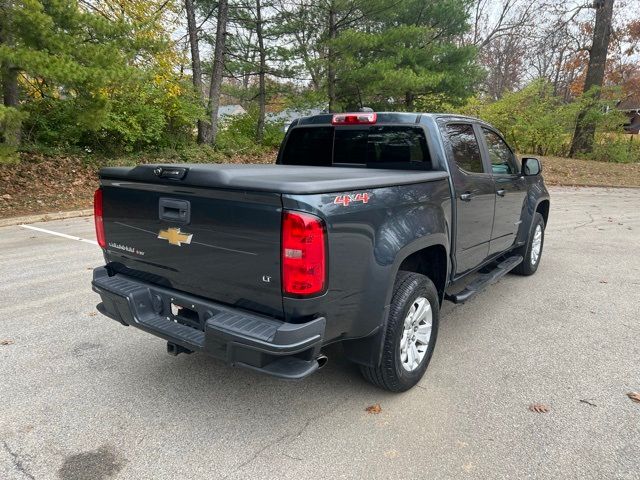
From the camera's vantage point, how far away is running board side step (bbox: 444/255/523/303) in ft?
12.3

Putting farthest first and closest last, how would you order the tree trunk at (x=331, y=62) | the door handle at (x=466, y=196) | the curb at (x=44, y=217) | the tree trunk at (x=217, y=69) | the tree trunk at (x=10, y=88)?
the tree trunk at (x=331, y=62)
the tree trunk at (x=217, y=69)
the tree trunk at (x=10, y=88)
the curb at (x=44, y=217)
the door handle at (x=466, y=196)

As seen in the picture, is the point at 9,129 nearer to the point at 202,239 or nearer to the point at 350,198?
the point at 202,239

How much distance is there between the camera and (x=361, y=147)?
397cm

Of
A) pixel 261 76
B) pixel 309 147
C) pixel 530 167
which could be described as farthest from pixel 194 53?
pixel 530 167

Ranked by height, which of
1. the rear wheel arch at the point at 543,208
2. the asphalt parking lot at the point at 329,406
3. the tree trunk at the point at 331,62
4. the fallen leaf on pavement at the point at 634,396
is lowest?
the asphalt parking lot at the point at 329,406

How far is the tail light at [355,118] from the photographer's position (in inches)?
148

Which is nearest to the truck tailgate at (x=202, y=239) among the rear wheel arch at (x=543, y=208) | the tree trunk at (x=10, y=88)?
the rear wheel arch at (x=543, y=208)

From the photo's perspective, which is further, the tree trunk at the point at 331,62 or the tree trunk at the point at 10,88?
the tree trunk at the point at 331,62

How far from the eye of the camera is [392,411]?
292 cm

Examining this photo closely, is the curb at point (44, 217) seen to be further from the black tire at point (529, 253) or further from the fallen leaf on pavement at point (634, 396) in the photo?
the fallen leaf on pavement at point (634, 396)

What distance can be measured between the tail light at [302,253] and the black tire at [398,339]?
0.77 metres

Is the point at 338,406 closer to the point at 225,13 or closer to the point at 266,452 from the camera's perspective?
the point at 266,452

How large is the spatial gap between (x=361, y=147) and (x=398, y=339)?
1.81m

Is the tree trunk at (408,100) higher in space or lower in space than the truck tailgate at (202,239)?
higher
